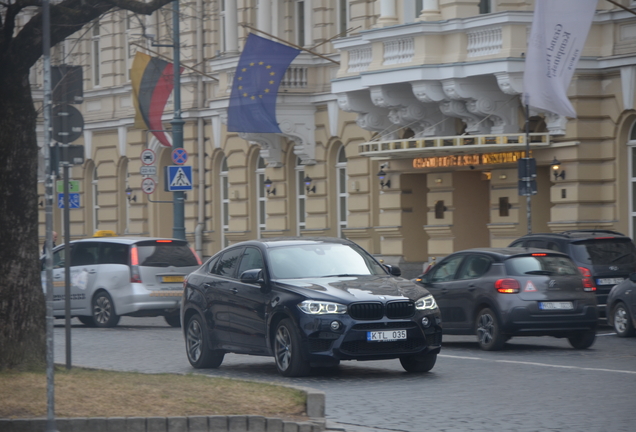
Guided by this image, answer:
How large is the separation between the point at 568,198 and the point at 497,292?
32.8ft

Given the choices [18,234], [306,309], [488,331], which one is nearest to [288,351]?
[306,309]

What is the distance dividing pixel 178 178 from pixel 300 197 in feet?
25.3

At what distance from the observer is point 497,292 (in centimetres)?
1745

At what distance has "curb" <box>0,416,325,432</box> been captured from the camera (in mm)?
9766

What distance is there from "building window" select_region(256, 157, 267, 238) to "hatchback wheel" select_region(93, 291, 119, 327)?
1388 cm

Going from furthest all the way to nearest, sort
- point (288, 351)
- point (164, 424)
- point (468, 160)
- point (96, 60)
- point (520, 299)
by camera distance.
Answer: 1. point (96, 60)
2. point (468, 160)
3. point (520, 299)
4. point (288, 351)
5. point (164, 424)

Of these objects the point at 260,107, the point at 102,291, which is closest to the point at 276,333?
the point at 102,291

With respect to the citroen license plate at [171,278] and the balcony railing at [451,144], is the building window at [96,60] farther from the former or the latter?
the citroen license plate at [171,278]

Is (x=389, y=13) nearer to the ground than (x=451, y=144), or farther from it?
farther from it

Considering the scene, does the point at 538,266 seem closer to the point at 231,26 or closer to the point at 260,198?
the point at 260,198

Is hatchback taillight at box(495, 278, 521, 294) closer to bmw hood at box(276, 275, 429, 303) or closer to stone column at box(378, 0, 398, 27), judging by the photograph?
bmw hood at box(276, 275, 429, 303)

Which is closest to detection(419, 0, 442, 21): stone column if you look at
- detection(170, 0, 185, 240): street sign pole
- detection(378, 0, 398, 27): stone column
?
detection(378, 0, 398, 27): stone column

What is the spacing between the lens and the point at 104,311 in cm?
2406

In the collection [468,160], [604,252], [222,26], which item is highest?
[222,26]
